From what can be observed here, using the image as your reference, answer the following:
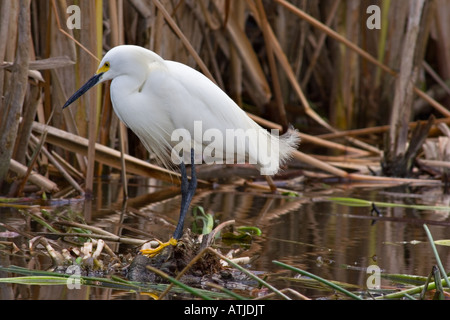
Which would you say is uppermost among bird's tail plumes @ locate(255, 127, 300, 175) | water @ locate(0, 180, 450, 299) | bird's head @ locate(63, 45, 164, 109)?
bird's head @ locate(63, 45, 164, 109)

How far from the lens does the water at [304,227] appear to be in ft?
9.34

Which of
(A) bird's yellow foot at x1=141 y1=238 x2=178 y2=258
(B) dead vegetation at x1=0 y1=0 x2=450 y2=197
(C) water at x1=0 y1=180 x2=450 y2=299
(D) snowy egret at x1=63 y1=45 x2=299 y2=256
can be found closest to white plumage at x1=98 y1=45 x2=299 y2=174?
(D) snowy egret at x1=63 y1=45 x2=299 y2=256

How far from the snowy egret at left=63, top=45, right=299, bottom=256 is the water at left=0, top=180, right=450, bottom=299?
424 mm

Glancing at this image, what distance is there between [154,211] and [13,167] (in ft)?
2.76

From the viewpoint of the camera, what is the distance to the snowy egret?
10.1 feet

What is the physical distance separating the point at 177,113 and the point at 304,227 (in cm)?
109

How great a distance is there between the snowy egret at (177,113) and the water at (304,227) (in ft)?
1.39

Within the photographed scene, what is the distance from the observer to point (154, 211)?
4168 mm

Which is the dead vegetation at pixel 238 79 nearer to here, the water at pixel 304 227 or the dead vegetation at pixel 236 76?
the dead vegetation at pixel 236 76

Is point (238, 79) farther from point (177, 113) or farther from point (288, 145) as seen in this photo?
point (177, 113)

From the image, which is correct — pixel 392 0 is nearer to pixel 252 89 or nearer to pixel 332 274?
pixel 252 89

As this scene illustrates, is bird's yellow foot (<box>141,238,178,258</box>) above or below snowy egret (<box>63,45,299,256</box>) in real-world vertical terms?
below

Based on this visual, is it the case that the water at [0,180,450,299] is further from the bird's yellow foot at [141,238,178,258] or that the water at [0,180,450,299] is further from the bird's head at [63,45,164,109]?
the bird's head at [63,45,164,109]
